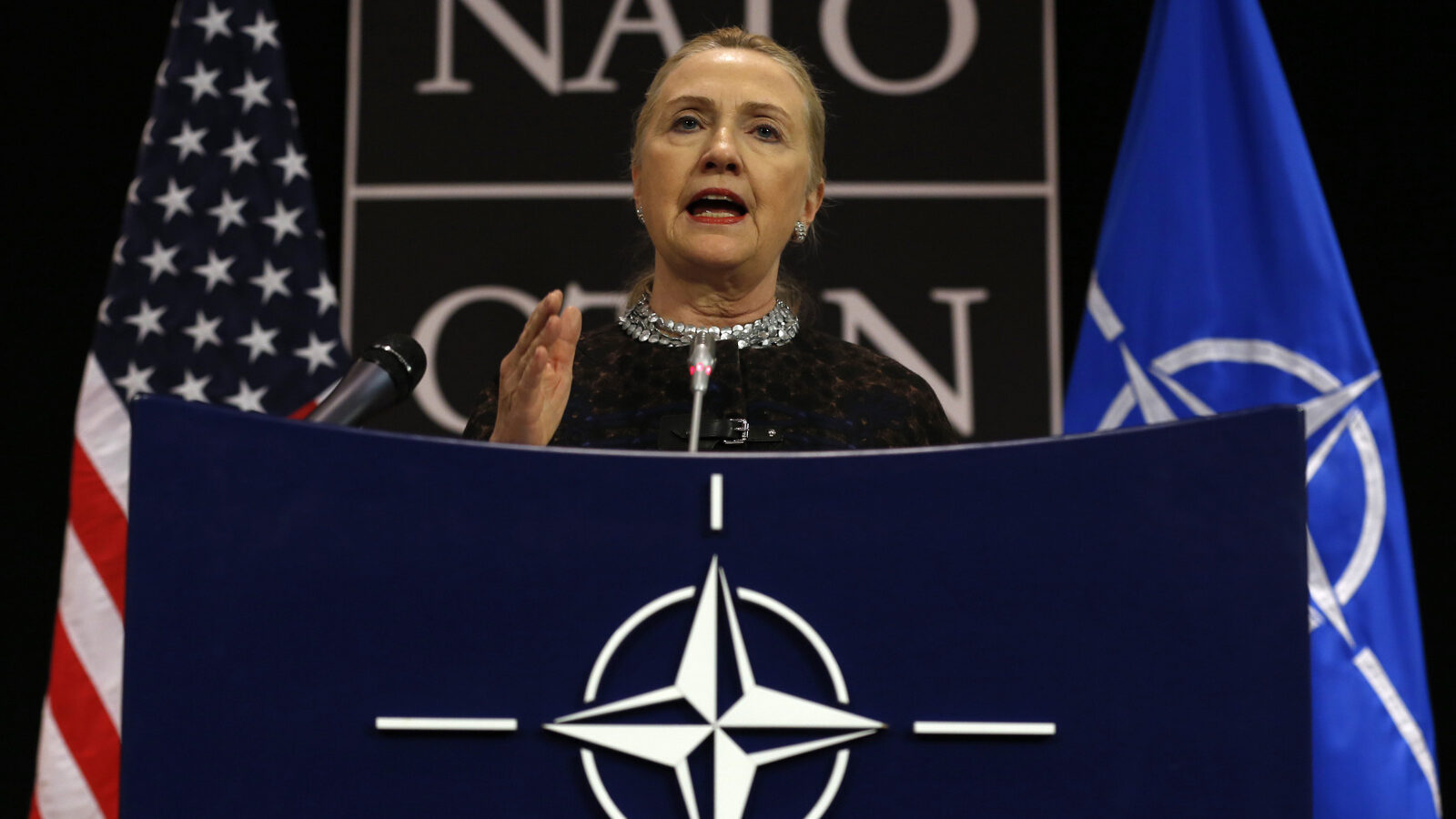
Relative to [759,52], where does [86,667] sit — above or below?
below

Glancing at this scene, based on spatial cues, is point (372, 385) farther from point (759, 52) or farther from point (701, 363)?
point (759, 52)

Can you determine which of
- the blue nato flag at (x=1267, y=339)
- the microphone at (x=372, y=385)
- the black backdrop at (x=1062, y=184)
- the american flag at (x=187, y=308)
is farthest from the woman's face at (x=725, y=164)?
the black backdrop at (x=1062, y=184)

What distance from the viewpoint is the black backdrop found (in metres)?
3.12

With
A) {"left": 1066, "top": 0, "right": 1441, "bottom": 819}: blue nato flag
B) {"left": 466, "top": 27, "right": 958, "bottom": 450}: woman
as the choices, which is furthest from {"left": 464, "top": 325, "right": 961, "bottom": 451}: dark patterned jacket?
{"left": 1066, "top": 0, "right": 1441, "bottom": 819}: blue nato flag

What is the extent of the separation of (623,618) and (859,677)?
0.54ft

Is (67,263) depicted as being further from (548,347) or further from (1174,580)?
(1174,580)

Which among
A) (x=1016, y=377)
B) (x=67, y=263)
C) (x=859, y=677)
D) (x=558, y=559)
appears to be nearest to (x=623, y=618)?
(x=558, y=559)

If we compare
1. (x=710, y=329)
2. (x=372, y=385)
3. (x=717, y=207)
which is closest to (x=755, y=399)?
(x=710, y=329)

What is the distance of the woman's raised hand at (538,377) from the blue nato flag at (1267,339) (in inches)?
62.7

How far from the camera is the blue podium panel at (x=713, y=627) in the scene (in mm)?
934

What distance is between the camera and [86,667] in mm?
2889

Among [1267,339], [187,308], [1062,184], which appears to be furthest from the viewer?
[1062,184]

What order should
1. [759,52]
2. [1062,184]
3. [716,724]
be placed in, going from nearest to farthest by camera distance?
[716,724] < [759,52] < [1062,184]

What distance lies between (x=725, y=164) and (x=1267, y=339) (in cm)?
139
